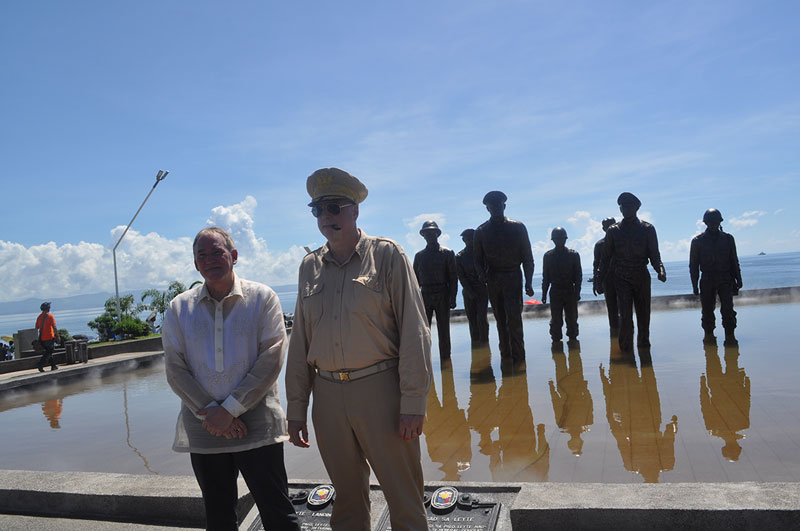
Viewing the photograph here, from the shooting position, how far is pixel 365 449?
304cm

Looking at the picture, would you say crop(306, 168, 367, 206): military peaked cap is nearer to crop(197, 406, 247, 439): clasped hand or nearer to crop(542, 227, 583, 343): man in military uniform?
crop(197, 406, 247, 439): clasped hand

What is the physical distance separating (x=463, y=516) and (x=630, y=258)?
20.0 ft

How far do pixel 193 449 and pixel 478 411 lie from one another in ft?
12.2

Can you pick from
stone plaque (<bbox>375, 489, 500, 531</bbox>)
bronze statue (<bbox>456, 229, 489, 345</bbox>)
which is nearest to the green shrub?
bronze statue (<bbox>456, 229, 489, 345</bbox>)

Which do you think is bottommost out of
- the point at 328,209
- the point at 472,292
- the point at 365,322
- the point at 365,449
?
the point at 365,449

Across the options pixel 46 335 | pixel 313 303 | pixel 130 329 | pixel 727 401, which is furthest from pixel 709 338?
pixel 130 329

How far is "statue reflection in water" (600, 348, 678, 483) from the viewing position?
14.3ft

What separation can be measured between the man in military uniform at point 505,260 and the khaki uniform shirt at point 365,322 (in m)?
5.61

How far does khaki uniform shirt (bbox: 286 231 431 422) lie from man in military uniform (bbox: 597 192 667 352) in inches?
249

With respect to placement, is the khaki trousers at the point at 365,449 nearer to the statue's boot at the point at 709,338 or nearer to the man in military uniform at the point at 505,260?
the man in military uniform at the point at 505,260

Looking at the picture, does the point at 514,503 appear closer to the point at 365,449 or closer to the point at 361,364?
the point at 365,449

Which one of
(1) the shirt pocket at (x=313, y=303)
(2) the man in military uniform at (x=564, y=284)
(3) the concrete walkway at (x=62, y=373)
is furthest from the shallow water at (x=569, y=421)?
(1) the shirt pocket at (x=313, y=303)

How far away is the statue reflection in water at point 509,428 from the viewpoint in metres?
4.46

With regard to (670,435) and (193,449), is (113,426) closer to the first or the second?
(193,449)
